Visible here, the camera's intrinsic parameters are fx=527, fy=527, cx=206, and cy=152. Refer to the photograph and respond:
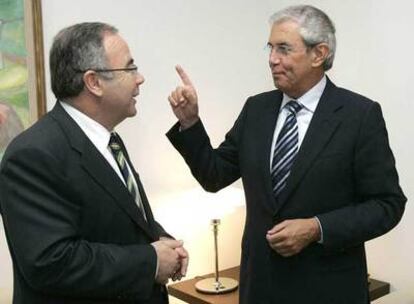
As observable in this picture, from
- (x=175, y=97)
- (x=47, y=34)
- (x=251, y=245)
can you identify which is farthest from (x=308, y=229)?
(x=47, y=34)

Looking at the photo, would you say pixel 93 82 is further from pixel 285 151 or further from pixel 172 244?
pixel 285 151

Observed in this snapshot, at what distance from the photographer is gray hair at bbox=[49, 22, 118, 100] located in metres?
1.31

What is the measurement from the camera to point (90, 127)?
1.37 m

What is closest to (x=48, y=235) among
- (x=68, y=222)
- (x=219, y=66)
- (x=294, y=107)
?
(x=68, y=222)

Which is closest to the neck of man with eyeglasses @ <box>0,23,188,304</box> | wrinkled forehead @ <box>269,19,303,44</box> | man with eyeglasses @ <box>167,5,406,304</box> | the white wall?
man with eyeglasses @ <box>167,5,406,304</box>

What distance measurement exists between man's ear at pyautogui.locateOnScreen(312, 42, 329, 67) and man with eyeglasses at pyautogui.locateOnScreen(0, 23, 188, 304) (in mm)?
595

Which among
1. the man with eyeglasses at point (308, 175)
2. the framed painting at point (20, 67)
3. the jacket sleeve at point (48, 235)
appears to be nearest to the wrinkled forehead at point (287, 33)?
the man with eyeglasses at point (308, 175)

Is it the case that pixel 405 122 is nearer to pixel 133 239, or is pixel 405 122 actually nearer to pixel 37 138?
pixel 133 239

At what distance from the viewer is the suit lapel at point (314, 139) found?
5.20 ft

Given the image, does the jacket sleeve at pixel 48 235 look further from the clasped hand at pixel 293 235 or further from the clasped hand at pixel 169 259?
the clasped hand at pixel 293 235

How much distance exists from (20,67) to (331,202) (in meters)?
1.39

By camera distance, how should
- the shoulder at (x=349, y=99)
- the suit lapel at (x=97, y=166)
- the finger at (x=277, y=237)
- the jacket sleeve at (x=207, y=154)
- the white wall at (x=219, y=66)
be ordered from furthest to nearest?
the white wall at (x=219, y=66), the jacket sleeve at (x=207, y=154), the shoulder at (x=349, y=99), the finger at (x=277, y=237), the suit lapel at (x=97, y=166)

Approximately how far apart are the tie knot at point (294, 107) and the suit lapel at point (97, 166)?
0.65 m

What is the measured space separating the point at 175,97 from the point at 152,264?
604mm
